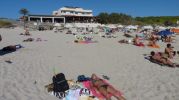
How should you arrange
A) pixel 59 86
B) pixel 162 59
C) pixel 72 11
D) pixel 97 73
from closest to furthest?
1. pixel 59 86
2. pixel 97 73
3. pixel 162 59
4. pixel 72 11

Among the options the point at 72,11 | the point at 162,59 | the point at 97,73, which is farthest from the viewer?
the point at 72,11

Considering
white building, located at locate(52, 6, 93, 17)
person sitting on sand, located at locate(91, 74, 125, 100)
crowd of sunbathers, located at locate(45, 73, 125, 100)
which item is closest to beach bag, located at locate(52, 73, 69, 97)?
crowd of sunbathers, located at locate(45, 73, 125, 100)

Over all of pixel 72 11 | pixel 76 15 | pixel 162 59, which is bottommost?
pixel 76 15

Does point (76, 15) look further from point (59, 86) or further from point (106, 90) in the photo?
point (106, 90)

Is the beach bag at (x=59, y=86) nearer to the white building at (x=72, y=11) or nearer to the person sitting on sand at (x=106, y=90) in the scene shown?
the person sitting on sand at (x=106, y=90)

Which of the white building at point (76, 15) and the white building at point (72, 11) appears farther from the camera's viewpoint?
the white building at point (72, 11)

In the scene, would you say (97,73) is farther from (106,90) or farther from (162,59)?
(162,59)

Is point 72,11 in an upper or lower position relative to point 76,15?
upper

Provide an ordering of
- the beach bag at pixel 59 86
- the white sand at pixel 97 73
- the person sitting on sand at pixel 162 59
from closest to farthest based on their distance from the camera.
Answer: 1. the beach bag at pixel 59 86
2. the white sand at pixel 97 73
3. the person sitting on sand at pixel 162 59

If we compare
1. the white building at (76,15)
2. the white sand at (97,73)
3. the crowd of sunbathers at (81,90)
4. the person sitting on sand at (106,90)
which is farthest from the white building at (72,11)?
the person sitting on sand at (106,90)

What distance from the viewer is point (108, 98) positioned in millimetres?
5859

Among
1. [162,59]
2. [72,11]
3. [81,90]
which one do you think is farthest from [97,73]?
[72,11]

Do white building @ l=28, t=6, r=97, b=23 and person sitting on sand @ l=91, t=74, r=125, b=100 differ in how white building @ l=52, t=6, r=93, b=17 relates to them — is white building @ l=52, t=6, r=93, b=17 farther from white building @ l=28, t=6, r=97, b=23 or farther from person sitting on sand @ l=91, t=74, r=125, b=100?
person sitting on sand @ l=91, t=74, r=125, b=100

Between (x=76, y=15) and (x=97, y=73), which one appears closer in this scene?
(x=97, y=73)
